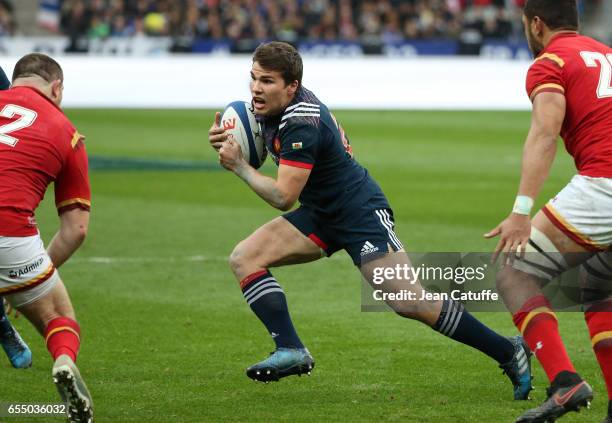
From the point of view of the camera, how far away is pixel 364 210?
21.6 feet

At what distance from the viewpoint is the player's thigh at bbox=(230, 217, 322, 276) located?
21.8ft

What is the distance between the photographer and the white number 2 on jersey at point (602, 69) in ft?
18.5

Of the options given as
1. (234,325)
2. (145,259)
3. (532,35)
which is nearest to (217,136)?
(532,35)

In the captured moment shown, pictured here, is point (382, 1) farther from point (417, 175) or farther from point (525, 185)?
point (525, 185)

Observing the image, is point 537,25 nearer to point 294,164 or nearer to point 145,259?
point 294,164

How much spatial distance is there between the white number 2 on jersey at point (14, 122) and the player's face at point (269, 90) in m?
1.24

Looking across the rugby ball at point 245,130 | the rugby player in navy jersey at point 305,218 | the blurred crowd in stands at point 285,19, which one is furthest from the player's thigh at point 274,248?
the blurred crowd in stands at point 285,19

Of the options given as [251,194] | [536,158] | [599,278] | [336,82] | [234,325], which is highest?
[536,158]

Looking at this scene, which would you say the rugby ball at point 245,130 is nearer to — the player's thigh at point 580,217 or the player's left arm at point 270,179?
the player's left arm at point 270,179

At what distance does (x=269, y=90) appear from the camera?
6324 mm

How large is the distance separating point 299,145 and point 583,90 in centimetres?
156

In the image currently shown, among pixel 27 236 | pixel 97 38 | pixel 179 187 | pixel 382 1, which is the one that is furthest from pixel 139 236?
pixel 382 1

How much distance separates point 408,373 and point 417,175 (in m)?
11.1

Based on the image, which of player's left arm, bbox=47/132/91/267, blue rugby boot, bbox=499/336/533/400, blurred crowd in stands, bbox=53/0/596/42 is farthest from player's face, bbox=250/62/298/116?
blurred crowd in stands, bbox=53/0/596/42
